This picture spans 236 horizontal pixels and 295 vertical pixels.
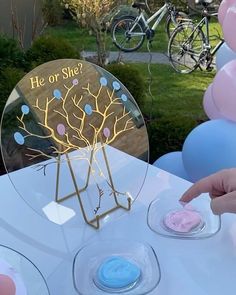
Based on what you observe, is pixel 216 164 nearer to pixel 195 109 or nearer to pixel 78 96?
pixel 78 96

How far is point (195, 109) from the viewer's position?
376 cm

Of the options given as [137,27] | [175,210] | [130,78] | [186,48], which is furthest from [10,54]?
[137,27]

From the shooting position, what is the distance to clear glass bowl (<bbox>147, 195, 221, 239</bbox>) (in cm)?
100

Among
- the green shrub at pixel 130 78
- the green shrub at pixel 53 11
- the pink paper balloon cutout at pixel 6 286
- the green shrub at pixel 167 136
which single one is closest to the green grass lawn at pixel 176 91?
the green shrub at pixel 130 78

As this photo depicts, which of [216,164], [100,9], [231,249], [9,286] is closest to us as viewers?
[9,286]

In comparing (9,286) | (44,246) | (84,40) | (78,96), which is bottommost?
(84,40)

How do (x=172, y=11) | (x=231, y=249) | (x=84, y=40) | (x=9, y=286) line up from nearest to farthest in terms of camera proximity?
(x=9, y=286), (x=231, y=249), (x=172, y=11), (x=84, y=40)

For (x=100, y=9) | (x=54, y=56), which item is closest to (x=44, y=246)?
(x=54, y=56)

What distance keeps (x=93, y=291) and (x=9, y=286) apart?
16 centimetres

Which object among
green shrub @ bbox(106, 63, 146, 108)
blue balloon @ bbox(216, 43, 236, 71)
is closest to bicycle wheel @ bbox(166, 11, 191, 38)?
green shrub @ bbox(106, 63, 146, 108)

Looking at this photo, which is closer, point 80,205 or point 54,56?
point 80,205

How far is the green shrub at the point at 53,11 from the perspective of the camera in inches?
280

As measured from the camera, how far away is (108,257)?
0.90 meters

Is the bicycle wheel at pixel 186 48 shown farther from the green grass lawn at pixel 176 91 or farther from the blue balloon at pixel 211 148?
the blue balloon at pixel 211 148
